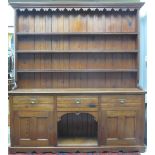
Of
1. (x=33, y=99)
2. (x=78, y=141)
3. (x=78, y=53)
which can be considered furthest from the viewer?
(x=78, y=53)

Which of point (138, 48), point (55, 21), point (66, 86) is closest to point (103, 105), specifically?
point (66, 86)

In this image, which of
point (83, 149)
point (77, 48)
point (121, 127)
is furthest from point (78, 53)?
point (83, 149)

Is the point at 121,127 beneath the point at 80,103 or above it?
beneath

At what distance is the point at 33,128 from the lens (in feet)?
10.2

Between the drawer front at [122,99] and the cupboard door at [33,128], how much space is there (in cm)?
76

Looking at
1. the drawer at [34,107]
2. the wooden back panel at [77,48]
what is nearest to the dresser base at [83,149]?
the drawer at [34,107]

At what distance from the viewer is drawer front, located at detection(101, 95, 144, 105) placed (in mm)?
3127

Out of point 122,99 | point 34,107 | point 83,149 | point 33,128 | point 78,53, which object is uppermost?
point 78,53

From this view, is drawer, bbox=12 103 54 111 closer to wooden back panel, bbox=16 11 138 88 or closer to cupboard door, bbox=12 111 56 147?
cupboard door, bbox=12 111 56 147

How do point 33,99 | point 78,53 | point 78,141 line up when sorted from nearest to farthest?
point 33,99
point 78,141
point 78,53

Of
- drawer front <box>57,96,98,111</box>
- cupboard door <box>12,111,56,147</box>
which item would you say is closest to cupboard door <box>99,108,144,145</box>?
drawer front <box>57,96,98,111</box>

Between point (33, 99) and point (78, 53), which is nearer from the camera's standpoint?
point (33, 99)

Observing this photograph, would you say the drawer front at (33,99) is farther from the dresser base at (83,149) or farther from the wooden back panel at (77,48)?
the dresser base at (83,149)

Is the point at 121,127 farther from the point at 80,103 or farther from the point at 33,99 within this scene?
the point at 33,99
